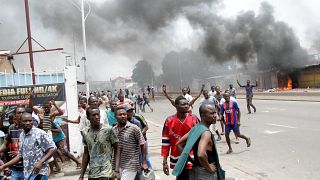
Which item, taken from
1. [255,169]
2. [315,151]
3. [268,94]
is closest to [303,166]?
[255,169]

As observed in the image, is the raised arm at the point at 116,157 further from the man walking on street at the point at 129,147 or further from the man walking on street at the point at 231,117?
the man walking on street at the point at 231,117

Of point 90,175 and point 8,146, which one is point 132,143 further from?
point 8,146

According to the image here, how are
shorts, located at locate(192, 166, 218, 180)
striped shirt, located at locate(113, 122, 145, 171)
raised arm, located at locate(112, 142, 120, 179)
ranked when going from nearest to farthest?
shorts, located at locate(192, 166, 218, 180)
raised arm, located at locate(112, 142, 120, 179)
striped shirt, located at locate(113, 122, 145, 171)

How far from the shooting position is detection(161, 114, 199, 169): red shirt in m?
4.48

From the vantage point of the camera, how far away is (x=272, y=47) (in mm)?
38969

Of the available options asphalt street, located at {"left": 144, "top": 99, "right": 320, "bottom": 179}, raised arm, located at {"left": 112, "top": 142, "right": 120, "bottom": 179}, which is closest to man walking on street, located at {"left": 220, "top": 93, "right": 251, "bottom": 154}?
asphalt street, located at {"left": 144, "top": 99, "right": 320, "bottom": 179}

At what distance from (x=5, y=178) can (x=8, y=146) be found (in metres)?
0.55

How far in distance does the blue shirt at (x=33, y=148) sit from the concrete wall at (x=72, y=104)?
14.9 ft

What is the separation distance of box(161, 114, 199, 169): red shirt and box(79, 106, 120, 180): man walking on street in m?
0.61

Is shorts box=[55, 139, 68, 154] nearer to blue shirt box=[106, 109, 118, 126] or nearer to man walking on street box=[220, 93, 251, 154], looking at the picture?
blue shirt box=[106, 109, 118, 126]

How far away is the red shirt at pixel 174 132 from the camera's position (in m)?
4.48

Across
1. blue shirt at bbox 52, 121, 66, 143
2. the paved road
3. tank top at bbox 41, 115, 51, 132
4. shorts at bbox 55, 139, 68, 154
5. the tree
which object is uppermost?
the tree

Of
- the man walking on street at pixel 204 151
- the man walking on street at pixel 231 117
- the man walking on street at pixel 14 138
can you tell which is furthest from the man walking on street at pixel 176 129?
the man walking on street at pixel 231 117

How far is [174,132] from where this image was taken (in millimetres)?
4531
